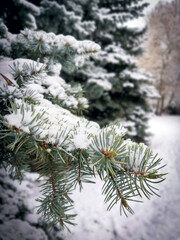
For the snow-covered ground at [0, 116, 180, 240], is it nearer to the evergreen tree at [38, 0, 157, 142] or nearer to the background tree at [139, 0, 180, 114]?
the evergreen tree at [38, 0, 157, 142]

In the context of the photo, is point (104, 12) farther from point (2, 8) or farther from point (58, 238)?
point (58, 238)

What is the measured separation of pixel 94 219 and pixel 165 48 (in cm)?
1311

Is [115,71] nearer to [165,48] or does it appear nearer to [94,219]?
[94,219]

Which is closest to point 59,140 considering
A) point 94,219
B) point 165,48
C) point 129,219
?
point 94,219

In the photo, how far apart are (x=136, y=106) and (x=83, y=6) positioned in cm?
348

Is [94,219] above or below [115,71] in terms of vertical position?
below

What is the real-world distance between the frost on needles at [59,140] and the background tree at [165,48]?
976 centimetres

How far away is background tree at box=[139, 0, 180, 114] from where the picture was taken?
30.9ft

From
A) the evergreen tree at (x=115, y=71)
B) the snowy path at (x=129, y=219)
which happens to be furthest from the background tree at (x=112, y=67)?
the snowy path at (x=129, y=219)

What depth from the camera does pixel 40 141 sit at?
1.76 ft

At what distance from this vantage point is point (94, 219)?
249 cm

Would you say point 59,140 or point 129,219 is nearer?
point 59,140

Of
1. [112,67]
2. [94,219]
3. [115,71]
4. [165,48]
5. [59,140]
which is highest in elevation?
[165,48]

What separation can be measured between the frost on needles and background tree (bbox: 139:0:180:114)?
976cm
